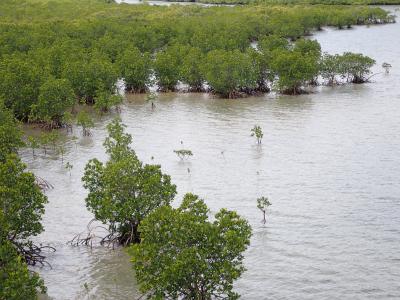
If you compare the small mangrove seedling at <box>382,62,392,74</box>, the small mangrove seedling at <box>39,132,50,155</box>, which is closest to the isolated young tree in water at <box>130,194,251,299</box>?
the small mangrove seedling at <box>39,132,50,155</box>

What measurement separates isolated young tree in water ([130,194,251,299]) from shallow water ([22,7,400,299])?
261cm

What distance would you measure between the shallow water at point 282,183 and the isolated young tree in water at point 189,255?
2.61 m

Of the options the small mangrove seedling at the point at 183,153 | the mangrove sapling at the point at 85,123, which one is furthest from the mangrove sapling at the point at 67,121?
the small mangrove seedling at the point at 183,153

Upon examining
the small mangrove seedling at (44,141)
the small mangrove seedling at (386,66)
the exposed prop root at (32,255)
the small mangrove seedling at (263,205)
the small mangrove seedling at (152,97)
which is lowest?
the exposed prop root at (32,255)

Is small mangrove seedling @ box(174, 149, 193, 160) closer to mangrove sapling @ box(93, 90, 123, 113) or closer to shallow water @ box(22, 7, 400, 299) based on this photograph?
shallow water @ box(22, 7, 400, 299)

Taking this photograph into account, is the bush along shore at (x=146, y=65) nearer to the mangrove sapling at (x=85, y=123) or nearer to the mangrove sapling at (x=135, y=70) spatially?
the mangrove sapling at (x=135, y=70)

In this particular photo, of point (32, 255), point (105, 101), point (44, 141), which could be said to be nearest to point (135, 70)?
point (105, 101)

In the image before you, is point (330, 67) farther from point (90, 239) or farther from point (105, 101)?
point (90, 239)

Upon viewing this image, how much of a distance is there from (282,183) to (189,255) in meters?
12.9

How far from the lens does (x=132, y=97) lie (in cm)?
4853

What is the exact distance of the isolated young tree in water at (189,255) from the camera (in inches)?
650

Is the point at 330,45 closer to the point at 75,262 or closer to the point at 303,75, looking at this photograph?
the point at 303,75

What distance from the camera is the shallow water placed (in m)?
20.2

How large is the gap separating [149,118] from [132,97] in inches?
272
